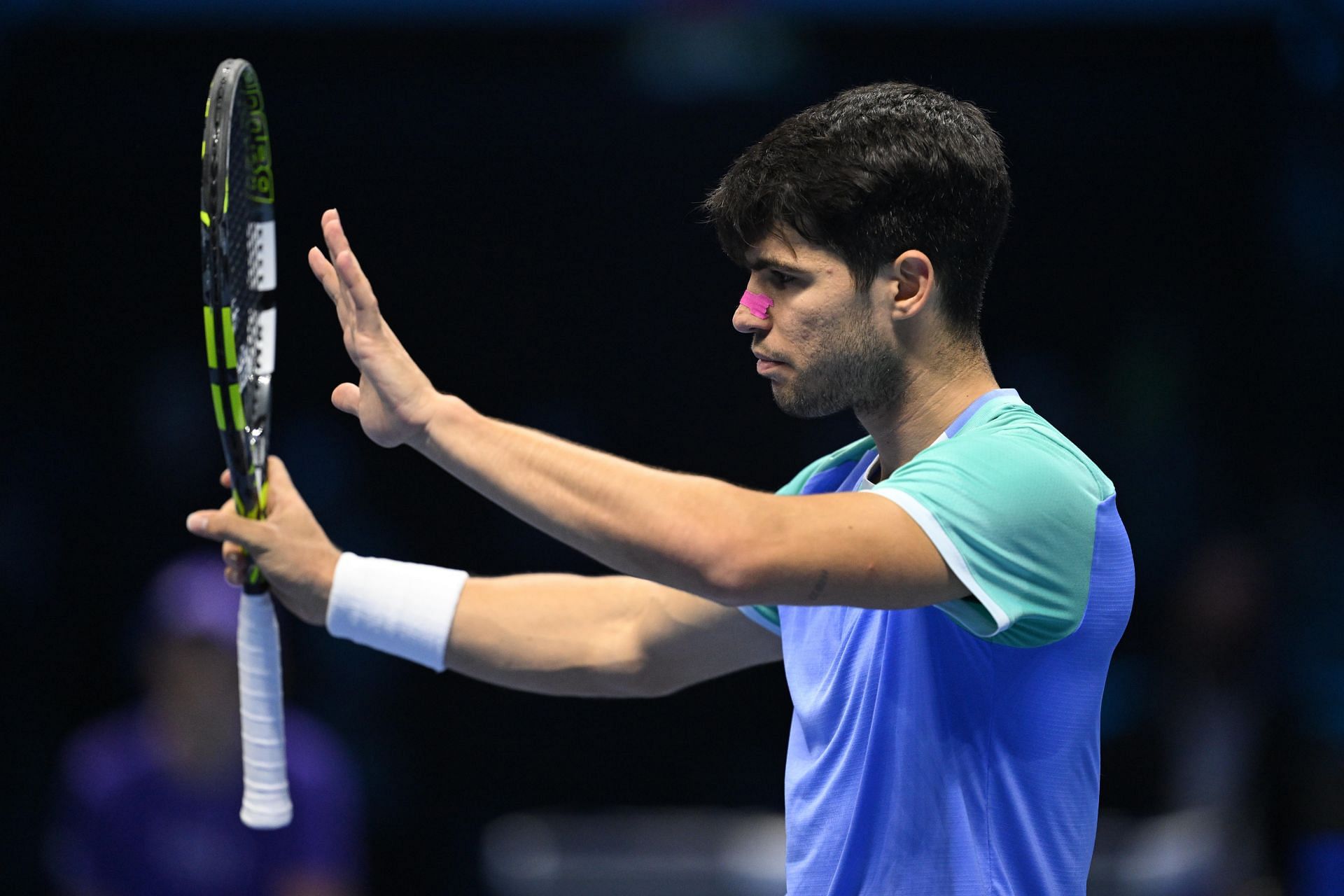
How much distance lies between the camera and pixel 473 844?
6527 millimetres

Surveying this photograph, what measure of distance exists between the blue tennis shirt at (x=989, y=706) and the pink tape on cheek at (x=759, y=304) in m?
0.34

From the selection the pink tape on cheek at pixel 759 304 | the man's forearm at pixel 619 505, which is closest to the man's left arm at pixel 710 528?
the man's forearm at pixel 619 505

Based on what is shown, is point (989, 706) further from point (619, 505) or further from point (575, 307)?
point (575, 307)

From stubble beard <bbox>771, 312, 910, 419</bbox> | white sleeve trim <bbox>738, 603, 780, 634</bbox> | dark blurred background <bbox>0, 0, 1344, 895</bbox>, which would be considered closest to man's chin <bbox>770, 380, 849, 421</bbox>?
stubble beard <bbox>771, 312, 910, 419</bbox>

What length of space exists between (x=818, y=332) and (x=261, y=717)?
4.51 feet

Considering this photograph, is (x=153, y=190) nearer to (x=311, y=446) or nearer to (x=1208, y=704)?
(x=311, y=446)

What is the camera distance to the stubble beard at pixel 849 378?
8.36ft

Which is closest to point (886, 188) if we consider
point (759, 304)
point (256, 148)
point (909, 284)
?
point (909, 284)

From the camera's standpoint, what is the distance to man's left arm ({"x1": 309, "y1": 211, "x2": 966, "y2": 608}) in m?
2.19

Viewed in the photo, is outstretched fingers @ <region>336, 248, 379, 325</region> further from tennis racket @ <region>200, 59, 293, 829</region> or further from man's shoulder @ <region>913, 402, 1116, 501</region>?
man's shoulder @ <region>913, 402, 1116, 501</region>

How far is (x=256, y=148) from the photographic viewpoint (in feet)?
11.1

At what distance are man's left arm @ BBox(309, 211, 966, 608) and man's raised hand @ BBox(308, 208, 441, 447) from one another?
0.37ft

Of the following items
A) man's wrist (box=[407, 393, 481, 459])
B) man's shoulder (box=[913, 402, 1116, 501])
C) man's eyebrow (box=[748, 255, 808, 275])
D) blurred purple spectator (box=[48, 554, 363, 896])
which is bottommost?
blurred purple spectator (box=[48, 554, 363, 896])

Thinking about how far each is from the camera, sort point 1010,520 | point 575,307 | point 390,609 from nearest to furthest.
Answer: point 1010,520, point 390,609, point 575,307
